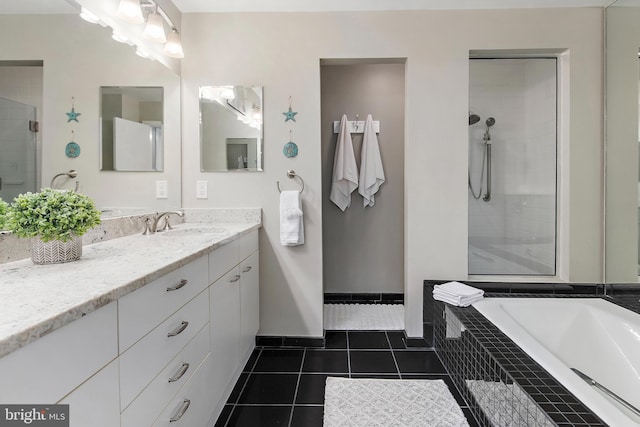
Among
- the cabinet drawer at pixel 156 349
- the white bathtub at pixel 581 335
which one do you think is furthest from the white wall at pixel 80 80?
the white bathtub at pixel 581 335

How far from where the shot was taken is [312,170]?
2.33 metres

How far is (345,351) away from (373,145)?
6.04 feet

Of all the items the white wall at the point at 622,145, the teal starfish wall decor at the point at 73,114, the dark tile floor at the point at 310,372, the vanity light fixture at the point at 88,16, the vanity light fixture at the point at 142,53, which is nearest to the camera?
the teal starfish wall decor at the point at 73,114

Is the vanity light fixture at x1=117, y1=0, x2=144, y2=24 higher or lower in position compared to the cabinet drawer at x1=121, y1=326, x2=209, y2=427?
higher

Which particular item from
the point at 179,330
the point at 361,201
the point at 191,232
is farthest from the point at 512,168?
the point at 179,330

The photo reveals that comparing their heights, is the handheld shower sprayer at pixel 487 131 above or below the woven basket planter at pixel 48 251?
above

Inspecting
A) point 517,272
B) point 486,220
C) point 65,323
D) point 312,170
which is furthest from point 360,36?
point 65,323

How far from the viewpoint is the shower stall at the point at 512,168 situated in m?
2.41

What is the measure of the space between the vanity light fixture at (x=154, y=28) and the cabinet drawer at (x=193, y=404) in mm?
1861

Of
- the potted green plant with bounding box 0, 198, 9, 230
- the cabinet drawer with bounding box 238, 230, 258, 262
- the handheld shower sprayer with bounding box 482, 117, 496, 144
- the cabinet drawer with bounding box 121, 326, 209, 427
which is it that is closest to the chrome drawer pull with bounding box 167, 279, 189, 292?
the cabinet drawer with bounding box 121, 326, 209, 427

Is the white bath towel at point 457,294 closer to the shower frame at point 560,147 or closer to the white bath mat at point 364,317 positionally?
the shower frame at point 560,147

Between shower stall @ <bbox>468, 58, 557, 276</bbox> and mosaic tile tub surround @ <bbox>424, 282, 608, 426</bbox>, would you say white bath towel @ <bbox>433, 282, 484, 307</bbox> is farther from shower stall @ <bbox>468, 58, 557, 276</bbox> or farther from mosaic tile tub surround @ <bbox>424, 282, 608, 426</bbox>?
shower stall @ <bbox>468, 58, 557, 276</bbox>

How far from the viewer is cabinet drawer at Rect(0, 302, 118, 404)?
21.5 inches

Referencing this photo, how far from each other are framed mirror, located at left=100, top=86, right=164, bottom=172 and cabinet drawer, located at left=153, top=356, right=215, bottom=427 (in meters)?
1.14
